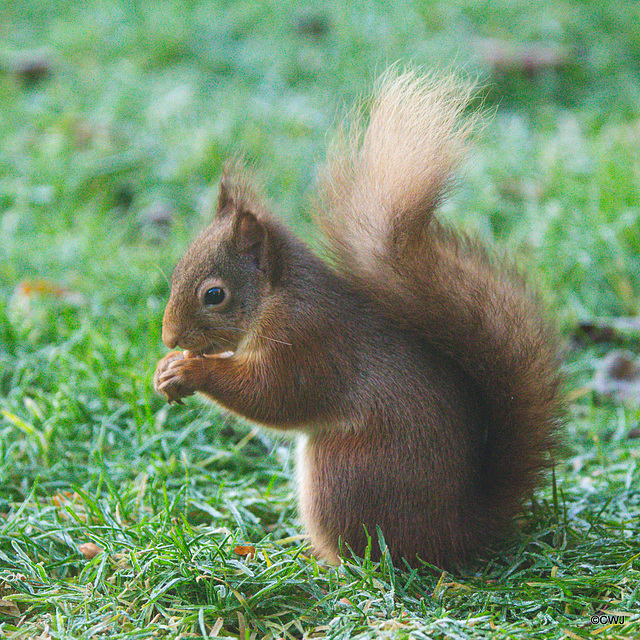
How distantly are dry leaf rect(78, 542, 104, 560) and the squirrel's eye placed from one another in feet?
2.28

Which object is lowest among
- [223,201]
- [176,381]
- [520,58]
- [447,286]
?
[176,381]

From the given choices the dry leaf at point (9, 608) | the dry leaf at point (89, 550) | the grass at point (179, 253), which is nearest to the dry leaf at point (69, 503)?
the grass at point (179, 253)

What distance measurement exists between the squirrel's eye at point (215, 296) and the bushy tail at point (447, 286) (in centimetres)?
36

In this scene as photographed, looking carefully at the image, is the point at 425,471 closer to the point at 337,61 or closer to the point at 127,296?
the point at 127,296

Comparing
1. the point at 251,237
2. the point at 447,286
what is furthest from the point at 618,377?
the point at 251,237

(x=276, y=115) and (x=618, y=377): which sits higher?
(x=276, y=115)

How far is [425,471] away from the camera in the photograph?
6.31 ft

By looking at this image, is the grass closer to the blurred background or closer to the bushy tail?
the blurred background

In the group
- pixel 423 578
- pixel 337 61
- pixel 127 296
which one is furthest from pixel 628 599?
pixel 337 61

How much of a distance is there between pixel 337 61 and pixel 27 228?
243 cm

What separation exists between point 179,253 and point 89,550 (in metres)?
1.93

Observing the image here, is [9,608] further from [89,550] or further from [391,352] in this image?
[391,352]

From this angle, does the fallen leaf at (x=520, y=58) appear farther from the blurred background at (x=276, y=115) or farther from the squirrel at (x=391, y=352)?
the squirrel at (x=391, y=352)

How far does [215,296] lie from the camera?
2072mm
